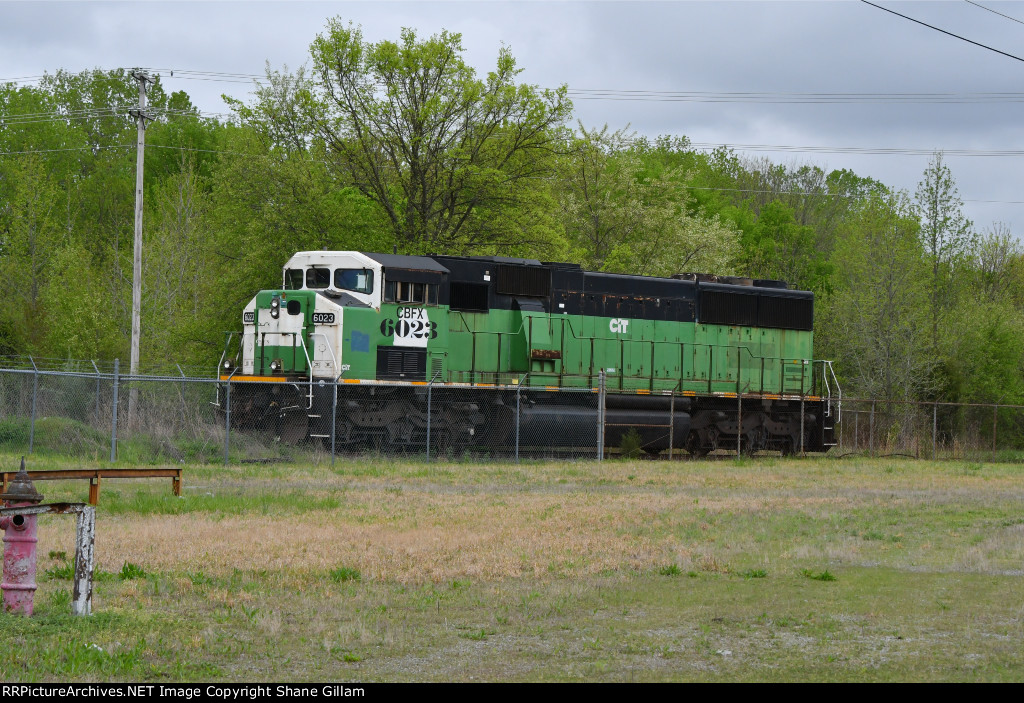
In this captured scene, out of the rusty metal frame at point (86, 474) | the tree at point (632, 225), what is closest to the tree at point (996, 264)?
the tree at point (632, 225)

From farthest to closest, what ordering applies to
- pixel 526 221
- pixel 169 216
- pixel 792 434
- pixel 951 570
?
pixel 169 216 < pixel 526 221 < pixel 792 434 < pixel 951 570

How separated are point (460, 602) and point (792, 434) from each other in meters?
24.3

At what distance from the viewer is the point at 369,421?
24766 millimetres

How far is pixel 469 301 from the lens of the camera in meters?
26.2

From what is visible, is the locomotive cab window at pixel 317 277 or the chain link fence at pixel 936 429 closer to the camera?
the locomotive cab window at pixel 317 277

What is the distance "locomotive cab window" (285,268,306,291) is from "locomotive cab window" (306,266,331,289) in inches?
7.3

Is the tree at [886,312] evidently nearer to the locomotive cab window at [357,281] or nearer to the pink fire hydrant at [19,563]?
the locomotive cab window at [357,281]

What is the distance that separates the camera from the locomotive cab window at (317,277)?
24.9 metres

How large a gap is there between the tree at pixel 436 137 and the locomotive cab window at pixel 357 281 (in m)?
9.15

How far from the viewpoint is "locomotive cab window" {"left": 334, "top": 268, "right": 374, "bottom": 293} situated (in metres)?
24.7

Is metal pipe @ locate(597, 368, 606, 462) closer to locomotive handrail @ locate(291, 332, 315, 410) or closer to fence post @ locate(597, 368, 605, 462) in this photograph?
fence post @ locate(597, 368, 605, 462)

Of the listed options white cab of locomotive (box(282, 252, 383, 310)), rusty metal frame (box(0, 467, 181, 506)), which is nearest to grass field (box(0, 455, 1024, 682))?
rusty metal frame (box(0, 467, 181, 506))
